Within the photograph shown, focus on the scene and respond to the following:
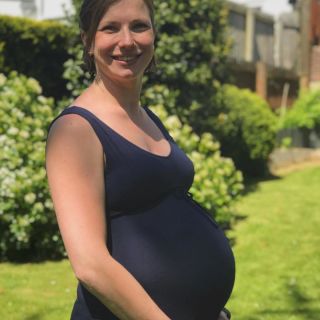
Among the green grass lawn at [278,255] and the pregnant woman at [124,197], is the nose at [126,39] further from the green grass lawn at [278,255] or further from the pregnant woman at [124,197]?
the green grass lawn at [278,255]

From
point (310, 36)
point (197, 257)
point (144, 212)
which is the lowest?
point (310, 36)

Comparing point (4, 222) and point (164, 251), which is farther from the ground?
point (164, 251)

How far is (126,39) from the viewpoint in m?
1.81

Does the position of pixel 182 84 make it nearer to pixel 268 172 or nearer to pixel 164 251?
pixel 268 172

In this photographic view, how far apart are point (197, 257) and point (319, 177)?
10169 mm

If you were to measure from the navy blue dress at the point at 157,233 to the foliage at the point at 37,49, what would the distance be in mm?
6904

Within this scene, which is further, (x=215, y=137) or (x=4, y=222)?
(x=215, y=137)

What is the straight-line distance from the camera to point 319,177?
1173cm

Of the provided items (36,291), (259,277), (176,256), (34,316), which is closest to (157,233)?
(176,256)

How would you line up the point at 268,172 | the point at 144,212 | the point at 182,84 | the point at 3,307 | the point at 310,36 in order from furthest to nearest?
the point at 310,36 → the point at 268,172 → the point at 182,84 → the point at 3,307 → the point at 144,212

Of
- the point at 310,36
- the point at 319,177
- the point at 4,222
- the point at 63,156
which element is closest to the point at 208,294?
the point at 63,156

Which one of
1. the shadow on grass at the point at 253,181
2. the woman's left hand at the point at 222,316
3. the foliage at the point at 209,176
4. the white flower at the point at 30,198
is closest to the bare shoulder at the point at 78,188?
the woman's left hand at the point at 222,316

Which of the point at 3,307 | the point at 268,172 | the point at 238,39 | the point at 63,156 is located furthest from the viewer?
the point at 238,39

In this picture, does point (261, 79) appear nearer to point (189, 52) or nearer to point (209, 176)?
point (189, 52)
